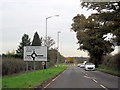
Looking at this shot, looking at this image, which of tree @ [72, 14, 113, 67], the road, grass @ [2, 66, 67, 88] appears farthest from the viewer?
tree @ [72, 14, 113, 67]

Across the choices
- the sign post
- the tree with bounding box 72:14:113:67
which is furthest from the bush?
the tree with bounding box 72:14:113:67

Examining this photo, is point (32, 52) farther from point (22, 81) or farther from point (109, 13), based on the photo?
point (22, 81)

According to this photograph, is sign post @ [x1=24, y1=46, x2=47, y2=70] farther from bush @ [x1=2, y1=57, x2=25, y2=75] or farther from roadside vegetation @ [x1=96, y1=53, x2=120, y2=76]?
roadside vegetation @ [x1=96, y1=53, x2=120, y2=76]


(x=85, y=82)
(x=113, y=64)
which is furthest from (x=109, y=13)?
(x=113, y=64)

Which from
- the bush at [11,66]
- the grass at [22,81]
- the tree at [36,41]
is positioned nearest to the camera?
the grass at [22,81]

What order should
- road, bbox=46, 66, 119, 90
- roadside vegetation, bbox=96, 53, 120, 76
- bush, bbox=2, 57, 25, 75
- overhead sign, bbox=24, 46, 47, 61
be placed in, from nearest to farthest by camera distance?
1. road, bbox=46, 66, 119, 90
2. bush, bbox=2, 57, 25, 75
3. overhead sign, bbox=24, 46, 47, 61
4. roadside vegetation, bbox=96, 53, 120, 76

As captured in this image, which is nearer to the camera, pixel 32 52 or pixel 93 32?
pixel 32 52

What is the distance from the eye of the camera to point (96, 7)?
38312 mm

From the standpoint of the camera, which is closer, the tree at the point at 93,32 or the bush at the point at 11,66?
the bush at the point at 11,66

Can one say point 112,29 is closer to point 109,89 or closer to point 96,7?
point 96,7

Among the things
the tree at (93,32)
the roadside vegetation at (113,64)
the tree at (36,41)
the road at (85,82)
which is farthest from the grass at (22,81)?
the tree at (36,41)

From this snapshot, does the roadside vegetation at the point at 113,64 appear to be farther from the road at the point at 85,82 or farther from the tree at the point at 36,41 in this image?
the tree at the point at 36,41

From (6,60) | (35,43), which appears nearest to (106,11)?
(6,60)

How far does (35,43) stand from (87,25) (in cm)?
3414
